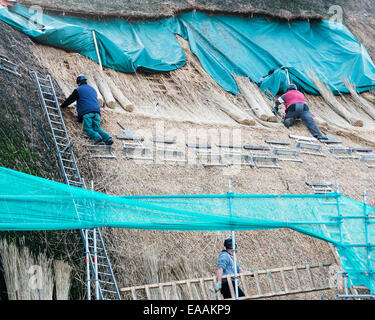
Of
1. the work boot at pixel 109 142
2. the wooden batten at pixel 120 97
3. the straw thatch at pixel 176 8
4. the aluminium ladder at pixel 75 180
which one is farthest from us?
the straw thatch at pixel 176 8

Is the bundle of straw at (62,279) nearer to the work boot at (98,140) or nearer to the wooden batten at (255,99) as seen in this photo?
the work boot at (98,140)

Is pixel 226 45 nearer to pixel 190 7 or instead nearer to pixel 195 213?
pixel 190 7

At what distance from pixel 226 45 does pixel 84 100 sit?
5246 millimetres

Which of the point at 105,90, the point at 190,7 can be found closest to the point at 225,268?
the point at 105,90

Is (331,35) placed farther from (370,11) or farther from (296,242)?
(296,242)

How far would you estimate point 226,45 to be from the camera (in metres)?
14.0

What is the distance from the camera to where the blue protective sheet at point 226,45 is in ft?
38.8

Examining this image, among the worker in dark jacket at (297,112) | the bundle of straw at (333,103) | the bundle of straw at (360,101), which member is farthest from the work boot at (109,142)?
the bundle of straw at (360,101)

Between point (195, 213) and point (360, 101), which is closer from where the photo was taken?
point (195, 213)

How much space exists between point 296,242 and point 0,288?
3.88 meters

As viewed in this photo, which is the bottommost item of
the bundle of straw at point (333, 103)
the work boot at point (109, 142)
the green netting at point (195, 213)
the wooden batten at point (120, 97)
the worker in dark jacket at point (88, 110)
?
the green netting at point (195, 213)

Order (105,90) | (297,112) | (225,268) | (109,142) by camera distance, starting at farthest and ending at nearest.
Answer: (297,112), (105,90), (109,142), (225,268)

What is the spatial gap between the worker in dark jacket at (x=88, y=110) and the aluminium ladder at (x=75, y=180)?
0.28 metres

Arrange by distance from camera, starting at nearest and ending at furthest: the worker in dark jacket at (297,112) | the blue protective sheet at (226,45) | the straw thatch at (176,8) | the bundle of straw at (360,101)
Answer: the blue protective sheet at (226,45), the worker in dark jacket at (297,112), the straw thatch at (176,8), the bundle of straw at (360,101)
